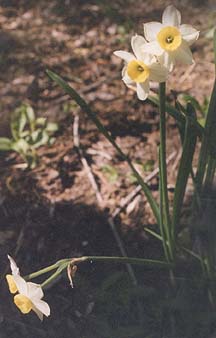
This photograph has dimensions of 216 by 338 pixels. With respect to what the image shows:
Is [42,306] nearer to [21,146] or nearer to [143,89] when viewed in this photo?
[143,89]

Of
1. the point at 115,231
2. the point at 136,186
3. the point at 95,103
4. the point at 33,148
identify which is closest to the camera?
the point at 115,231

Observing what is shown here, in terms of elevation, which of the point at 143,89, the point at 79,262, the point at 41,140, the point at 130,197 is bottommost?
the point at 130,197

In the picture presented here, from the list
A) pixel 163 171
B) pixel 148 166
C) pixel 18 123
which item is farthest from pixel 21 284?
pixel 18 123

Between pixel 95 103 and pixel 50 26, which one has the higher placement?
pixel 50 26

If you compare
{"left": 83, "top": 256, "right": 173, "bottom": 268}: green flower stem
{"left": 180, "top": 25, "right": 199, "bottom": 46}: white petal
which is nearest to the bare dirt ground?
{"left": 83, "top": 256, "right": 173, "bottom": 268}: green flower stem

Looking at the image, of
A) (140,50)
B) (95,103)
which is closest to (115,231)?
(95,103)

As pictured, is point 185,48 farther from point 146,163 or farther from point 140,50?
point 146,163

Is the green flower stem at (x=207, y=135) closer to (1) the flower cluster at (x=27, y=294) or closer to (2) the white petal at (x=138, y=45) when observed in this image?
(2) the white petal at (x=138, y=45)

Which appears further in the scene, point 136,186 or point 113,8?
point 113,8
